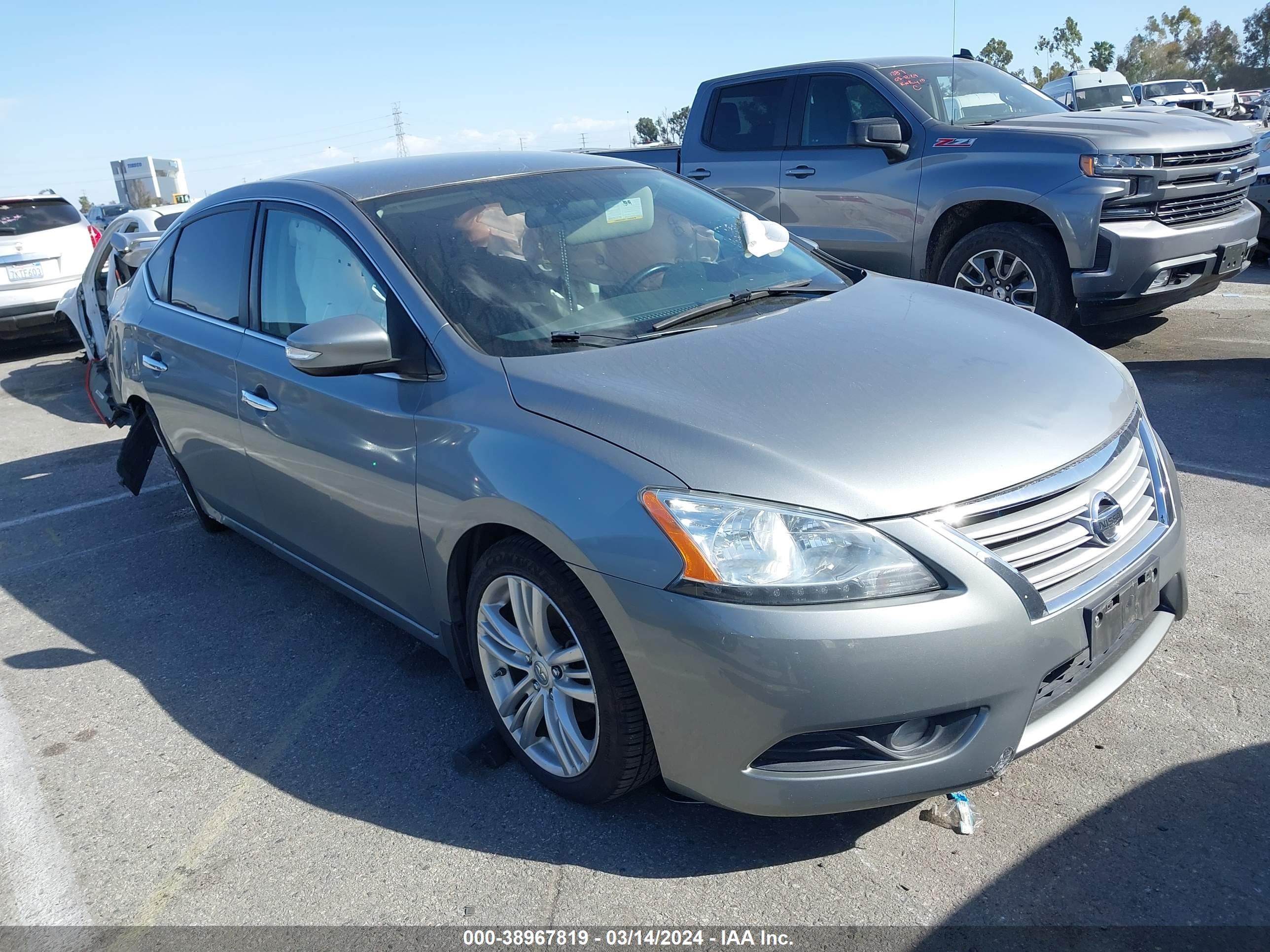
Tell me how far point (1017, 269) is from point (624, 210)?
382 cm

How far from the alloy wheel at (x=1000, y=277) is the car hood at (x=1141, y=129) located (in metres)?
0.80

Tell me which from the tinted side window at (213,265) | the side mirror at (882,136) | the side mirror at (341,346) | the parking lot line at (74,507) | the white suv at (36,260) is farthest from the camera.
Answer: the white suv at (36,260)

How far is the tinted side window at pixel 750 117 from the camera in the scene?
7793mm

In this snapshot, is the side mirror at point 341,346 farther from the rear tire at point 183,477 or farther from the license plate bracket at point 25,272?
the license plate bracket at point 25,272

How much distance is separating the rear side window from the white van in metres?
12.0

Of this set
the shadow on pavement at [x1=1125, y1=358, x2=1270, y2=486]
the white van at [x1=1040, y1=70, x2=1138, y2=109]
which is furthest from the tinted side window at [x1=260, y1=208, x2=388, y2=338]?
the white van at [x1=1040, y1=70, x2=1138, y2=109]

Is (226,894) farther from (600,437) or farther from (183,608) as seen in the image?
(183,608)

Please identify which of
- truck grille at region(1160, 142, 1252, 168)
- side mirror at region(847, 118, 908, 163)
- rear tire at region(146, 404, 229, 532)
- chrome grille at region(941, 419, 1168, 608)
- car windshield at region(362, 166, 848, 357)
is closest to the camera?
chrome grille at region(941, 419, 1168, 608)

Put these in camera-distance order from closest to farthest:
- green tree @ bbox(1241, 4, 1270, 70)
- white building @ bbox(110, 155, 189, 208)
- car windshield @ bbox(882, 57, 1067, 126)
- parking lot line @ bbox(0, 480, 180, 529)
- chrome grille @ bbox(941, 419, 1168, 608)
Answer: chrome grille @ bbox(941, 419, 1168, 608)
parking lot line @ bbox(0, 480, 180, 529)
car windshield @ bbox(882, 57, 1067, 126)
white building @ bbox(110, 155, 189, 208)
green tree @ bbox(1241, 4, 1270, 70)

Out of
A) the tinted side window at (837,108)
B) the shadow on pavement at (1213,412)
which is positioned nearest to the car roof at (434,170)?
the shadow on pavement at (1213,412)

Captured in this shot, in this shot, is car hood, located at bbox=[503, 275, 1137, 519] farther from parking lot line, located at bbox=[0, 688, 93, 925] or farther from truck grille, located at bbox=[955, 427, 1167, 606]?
parking lot line, located at bbox=[0, 688, 93, 925]

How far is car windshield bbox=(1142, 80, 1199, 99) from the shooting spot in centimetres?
3700

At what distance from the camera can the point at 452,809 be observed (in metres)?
2.90

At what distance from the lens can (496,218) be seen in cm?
342
